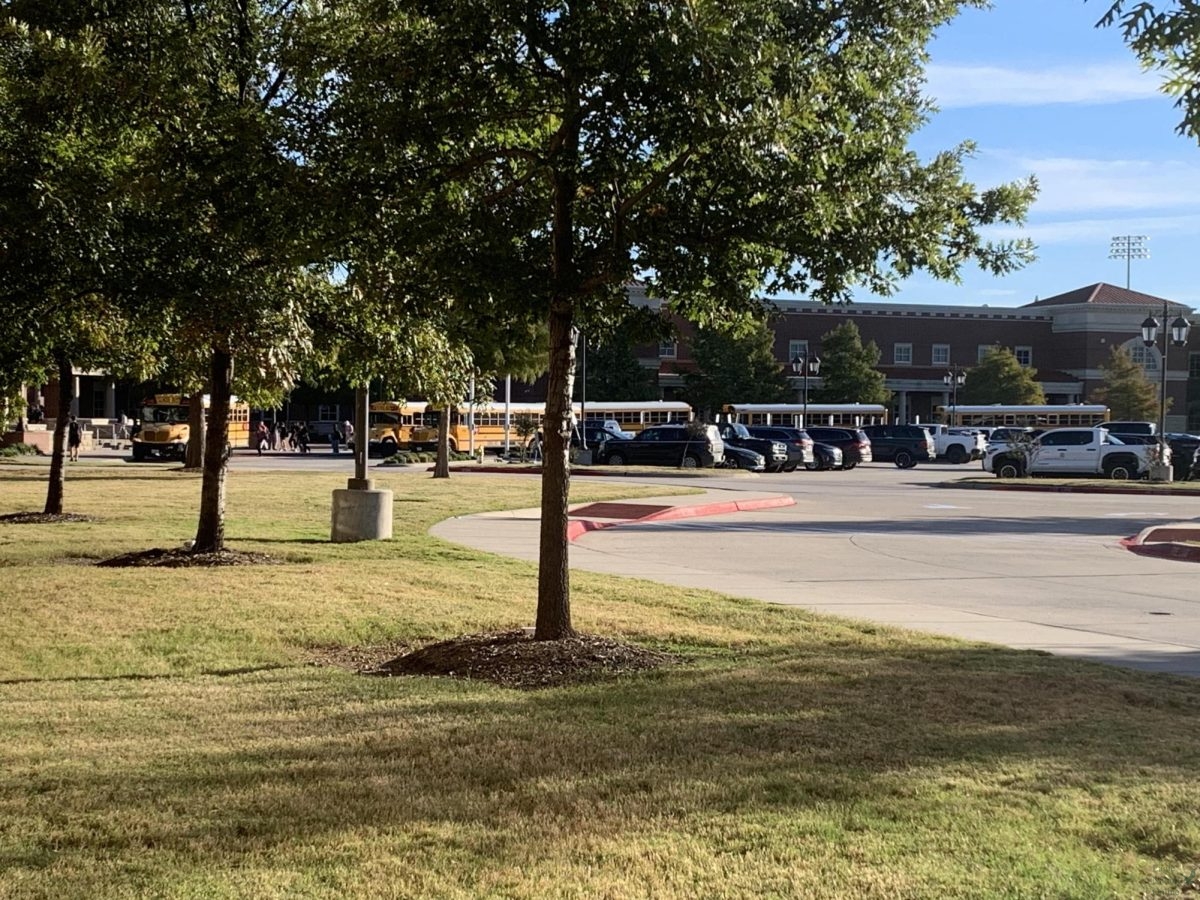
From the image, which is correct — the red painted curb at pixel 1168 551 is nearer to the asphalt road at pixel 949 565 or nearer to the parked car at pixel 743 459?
the asphalt road at pixel 949 565

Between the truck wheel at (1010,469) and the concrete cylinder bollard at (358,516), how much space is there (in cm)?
2930

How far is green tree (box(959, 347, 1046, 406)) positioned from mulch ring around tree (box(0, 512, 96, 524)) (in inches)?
2911

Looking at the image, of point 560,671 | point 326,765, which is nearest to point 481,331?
point 560,671

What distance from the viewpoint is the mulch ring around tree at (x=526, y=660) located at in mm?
8805

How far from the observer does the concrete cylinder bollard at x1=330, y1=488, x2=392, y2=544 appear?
1866cm

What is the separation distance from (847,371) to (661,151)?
77.1m

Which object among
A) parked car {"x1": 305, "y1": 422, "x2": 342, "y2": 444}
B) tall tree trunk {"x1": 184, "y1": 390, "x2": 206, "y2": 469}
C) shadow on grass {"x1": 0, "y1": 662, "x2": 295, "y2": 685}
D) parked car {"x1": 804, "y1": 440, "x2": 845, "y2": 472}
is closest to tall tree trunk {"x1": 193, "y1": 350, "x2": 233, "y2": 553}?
shadow on grass {"x1": 0, "y1": 662, "x2": 295, "y2": 685}

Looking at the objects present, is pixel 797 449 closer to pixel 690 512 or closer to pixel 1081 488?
pixel 1081 488

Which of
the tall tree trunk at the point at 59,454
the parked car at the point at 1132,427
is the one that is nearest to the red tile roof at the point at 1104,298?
the parked car at the point at 1132,427

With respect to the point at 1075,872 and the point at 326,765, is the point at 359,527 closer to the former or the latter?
the point at 326,765

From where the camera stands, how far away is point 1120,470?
4169 cm

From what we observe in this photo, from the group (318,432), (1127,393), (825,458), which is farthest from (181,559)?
(1127,393)

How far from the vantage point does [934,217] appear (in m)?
8.90

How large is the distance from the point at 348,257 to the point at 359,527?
8.63 meters
